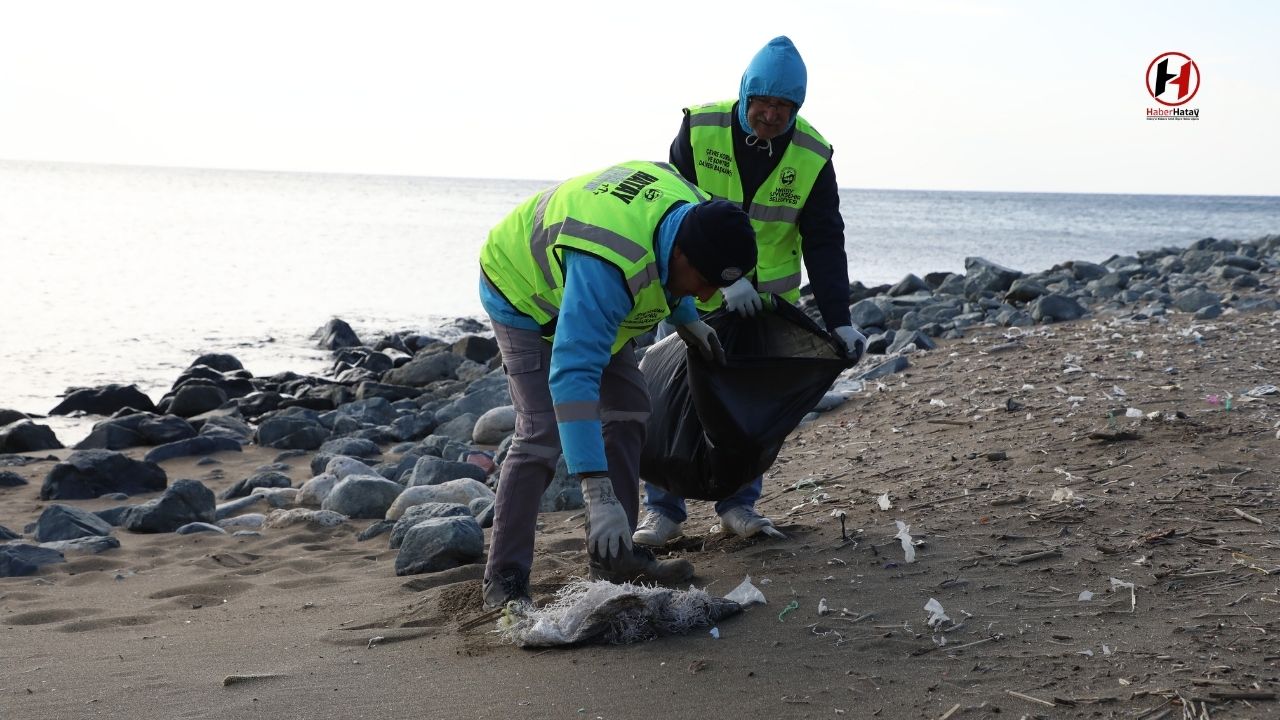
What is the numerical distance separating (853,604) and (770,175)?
1.55 meters

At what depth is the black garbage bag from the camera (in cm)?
384

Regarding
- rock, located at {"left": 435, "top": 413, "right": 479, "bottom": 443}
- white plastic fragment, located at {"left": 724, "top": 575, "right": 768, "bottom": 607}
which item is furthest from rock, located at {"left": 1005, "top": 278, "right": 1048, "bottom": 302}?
white plastic fragment, located at {"left": 724, "top": 575, "right": 768, "bottom": 607}

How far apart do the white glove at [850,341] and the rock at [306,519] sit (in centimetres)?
282

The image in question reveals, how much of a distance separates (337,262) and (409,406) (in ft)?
50.4

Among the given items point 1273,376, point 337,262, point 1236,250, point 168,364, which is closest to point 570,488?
point 1273,376

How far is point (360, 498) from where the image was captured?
18.9 ft

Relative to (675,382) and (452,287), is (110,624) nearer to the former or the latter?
(675,382)

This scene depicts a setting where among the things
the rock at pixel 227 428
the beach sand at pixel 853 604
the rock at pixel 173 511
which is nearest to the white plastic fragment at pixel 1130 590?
the beach sand at pixel 853 604

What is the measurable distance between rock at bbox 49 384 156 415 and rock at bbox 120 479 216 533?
4.19 m

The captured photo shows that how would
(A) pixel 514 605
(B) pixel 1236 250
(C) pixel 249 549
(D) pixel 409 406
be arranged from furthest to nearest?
(B) pixel 1236 250
(D) pixel 409 406
(C) pixel 249 549
(A) pixel 514 605

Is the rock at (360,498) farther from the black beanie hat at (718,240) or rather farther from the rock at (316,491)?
the black beanie hat at (718,240)

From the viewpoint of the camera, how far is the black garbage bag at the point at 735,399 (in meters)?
3.84

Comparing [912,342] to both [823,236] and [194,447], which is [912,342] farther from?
[194,447]

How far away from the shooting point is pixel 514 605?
3.29m
